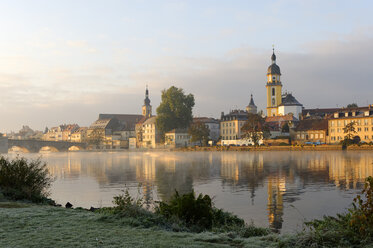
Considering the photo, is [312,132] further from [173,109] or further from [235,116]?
[173,109]

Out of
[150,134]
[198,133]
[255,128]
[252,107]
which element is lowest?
[198,133]

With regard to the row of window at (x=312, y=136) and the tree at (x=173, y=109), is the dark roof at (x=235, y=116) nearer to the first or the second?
the tree at (x=173, y=109)

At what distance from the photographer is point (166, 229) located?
9.48 metres

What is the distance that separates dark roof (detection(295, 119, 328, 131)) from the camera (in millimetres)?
109500

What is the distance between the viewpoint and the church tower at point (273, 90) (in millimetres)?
154625

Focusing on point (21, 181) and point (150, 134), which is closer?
point (21, 181)

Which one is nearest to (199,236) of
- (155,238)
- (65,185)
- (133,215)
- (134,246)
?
(155,238)

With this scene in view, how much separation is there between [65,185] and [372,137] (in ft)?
277

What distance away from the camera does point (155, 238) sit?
26.7 feet

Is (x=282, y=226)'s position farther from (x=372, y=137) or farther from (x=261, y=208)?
(x=372, y=137)

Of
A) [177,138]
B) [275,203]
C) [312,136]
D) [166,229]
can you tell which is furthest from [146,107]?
[166,229]

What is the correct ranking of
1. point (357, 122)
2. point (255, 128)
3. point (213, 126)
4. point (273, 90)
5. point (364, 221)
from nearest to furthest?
point (364, 221) → point (357, 122) → point (255, 128) → point (213, 126) → point (273, 90)

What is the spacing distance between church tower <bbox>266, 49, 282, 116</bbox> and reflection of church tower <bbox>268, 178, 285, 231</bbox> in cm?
12879

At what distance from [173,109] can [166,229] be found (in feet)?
372
